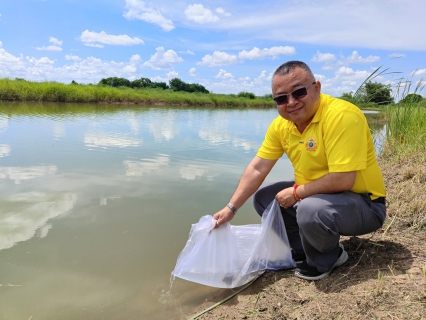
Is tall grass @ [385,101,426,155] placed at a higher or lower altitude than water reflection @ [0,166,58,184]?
higher

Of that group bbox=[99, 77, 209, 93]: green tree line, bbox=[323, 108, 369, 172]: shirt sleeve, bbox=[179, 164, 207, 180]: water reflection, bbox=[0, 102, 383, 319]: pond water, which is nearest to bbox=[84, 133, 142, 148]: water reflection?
bbox=[0, 102, 383, 319]: pond water

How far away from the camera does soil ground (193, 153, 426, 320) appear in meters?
1.25

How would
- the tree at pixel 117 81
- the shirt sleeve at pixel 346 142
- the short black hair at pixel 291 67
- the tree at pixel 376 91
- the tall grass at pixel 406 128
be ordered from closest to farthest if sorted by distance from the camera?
the shirt sleeve at pixel 346 142 → the short black hair at pixel 291 67 → the tall grass at pixel 406 128 → the tree at pixel 376 91 → the tree at pixel 117 81

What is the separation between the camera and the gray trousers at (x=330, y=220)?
4.93 feet

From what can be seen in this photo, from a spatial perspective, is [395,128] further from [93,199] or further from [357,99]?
[93,199]

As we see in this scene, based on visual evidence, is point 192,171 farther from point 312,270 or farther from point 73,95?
point 73,95

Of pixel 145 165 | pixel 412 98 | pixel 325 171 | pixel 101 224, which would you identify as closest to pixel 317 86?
pixel 325 171

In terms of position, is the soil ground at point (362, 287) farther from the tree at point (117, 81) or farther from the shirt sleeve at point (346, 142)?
the tree at point (117, 81)

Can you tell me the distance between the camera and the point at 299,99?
157 cm

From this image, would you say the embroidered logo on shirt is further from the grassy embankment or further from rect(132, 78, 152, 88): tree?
rect(132, 78, 152, 88): tree

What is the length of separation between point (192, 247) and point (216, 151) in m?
4.34

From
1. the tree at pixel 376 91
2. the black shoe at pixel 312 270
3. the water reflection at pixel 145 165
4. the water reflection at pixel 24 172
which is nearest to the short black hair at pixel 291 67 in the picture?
the black shoe at pixel 312 270

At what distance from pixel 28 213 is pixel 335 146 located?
2506 millimetres

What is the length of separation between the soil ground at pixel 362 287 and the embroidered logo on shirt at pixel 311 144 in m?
0.66
